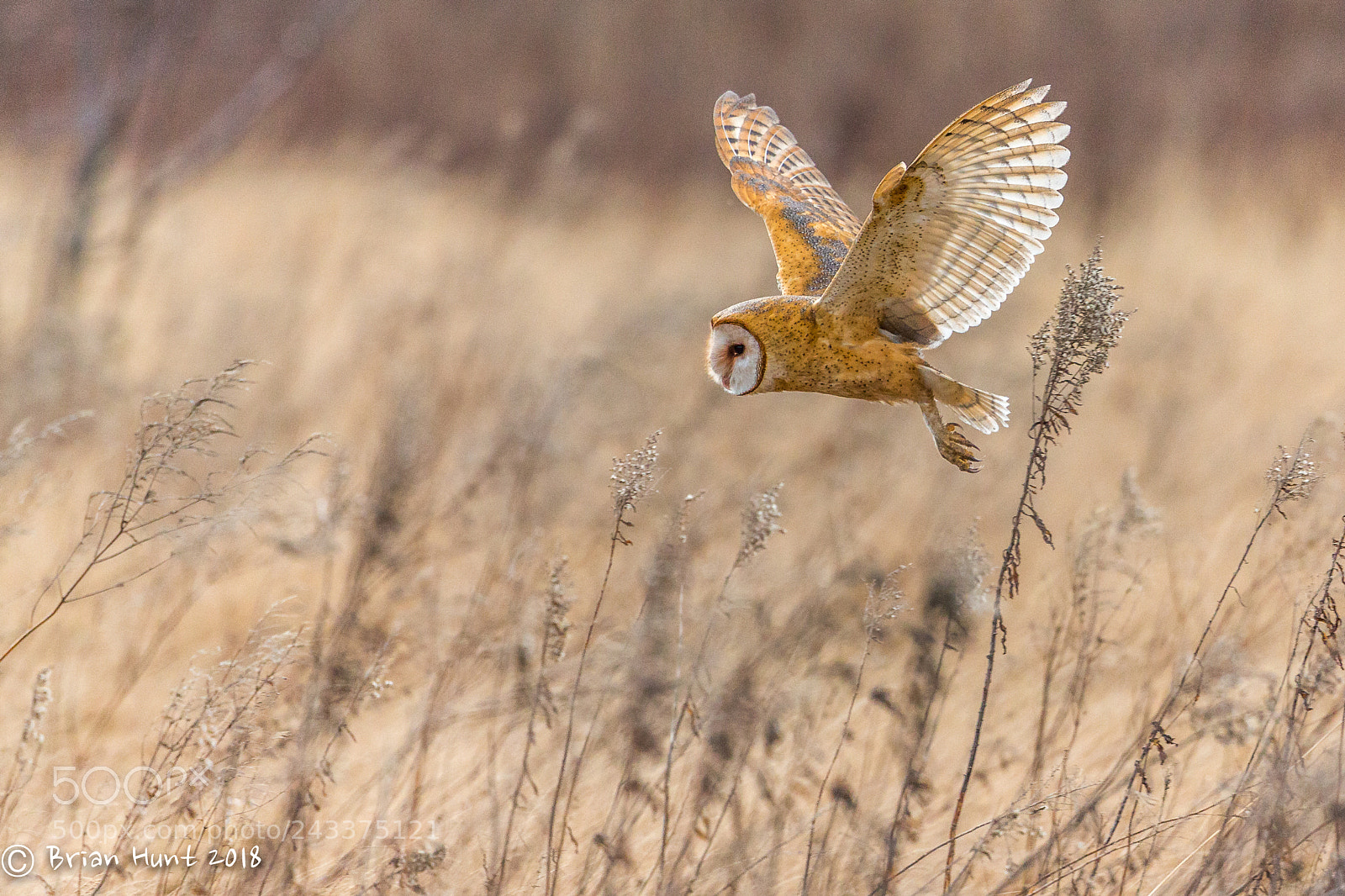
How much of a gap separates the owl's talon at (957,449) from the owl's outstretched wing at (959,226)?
0.16 metres

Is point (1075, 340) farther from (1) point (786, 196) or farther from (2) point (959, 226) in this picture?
(1) point (786, 196)

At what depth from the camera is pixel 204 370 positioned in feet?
17.8

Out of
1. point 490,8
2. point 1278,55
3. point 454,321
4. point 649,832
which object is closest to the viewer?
point 649,832

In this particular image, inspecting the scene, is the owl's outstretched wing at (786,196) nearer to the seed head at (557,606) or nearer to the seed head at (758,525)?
the seed head at (758,525)

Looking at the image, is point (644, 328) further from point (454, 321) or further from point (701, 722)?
point (701, 722)

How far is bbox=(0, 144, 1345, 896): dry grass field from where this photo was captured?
5.99ft

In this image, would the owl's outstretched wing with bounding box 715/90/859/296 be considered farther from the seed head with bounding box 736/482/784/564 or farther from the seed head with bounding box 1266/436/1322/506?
the seed head with bounding box 1266/436/1322/506

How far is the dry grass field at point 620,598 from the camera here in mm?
1827

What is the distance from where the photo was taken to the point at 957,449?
5.76ft

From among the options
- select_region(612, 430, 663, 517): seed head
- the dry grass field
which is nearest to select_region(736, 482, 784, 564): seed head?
the dry grass field

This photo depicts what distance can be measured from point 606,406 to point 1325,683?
3027 millimetres

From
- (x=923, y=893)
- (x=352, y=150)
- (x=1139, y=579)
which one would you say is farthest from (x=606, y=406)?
(x=352, y=150)

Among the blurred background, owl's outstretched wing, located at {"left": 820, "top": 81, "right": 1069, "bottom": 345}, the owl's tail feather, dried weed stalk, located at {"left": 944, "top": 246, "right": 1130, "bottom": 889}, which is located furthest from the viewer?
the blurred background

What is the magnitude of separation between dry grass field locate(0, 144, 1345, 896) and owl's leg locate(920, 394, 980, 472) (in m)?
0.17
